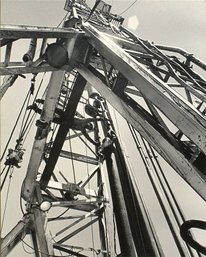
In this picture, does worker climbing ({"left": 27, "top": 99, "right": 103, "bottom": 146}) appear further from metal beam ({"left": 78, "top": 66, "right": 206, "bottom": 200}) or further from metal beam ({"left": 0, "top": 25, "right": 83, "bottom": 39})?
metal beam ({"left": 0, "top": 25, "right": 83, "bottom": 39})

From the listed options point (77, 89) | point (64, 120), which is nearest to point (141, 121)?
point (77, 89)

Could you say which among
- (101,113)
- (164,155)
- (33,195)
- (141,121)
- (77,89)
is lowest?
(164,155)

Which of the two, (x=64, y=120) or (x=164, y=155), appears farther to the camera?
(x=64, y=120)

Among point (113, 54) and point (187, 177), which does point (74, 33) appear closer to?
point (113, 54)

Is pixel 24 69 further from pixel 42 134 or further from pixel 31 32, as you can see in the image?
pixel 42 134

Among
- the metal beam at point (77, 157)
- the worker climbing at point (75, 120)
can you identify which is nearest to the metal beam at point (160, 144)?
the worker climbing at point (75, 120)

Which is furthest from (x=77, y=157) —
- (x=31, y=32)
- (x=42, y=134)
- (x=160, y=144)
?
(x=160, y=144)
